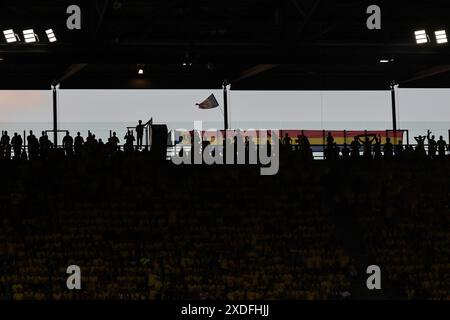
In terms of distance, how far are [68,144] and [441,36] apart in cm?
1085

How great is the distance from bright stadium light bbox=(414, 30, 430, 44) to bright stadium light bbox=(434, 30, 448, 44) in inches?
10.7

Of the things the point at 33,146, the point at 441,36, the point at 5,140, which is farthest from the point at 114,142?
the point at 441,36

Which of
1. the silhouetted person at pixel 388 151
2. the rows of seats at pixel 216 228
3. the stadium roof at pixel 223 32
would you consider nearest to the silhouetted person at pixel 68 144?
the rows of seats at pixel 216 228

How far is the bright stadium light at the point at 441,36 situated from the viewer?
Result: 76.9 feet

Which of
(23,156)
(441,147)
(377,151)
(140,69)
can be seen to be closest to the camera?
(23,156)

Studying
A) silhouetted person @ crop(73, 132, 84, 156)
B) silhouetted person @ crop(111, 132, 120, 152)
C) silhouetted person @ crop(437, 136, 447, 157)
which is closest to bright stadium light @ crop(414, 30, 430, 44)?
silhouetted person @ crop(437, 136, 447, 157)

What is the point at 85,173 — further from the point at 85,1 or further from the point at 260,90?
the point at 260,90

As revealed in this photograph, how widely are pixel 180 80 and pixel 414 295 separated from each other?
1386 cm

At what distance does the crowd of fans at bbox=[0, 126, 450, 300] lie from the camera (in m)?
21.0

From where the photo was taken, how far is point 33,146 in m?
26.3

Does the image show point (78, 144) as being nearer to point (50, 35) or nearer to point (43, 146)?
point (43, 146)

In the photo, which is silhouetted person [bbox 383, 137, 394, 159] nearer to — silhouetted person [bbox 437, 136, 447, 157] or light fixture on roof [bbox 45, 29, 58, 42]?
silhouetted person [bbox 437, 136, 447, 157]

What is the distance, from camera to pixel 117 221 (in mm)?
23250

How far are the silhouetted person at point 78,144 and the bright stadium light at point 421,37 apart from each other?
31.7 feet
